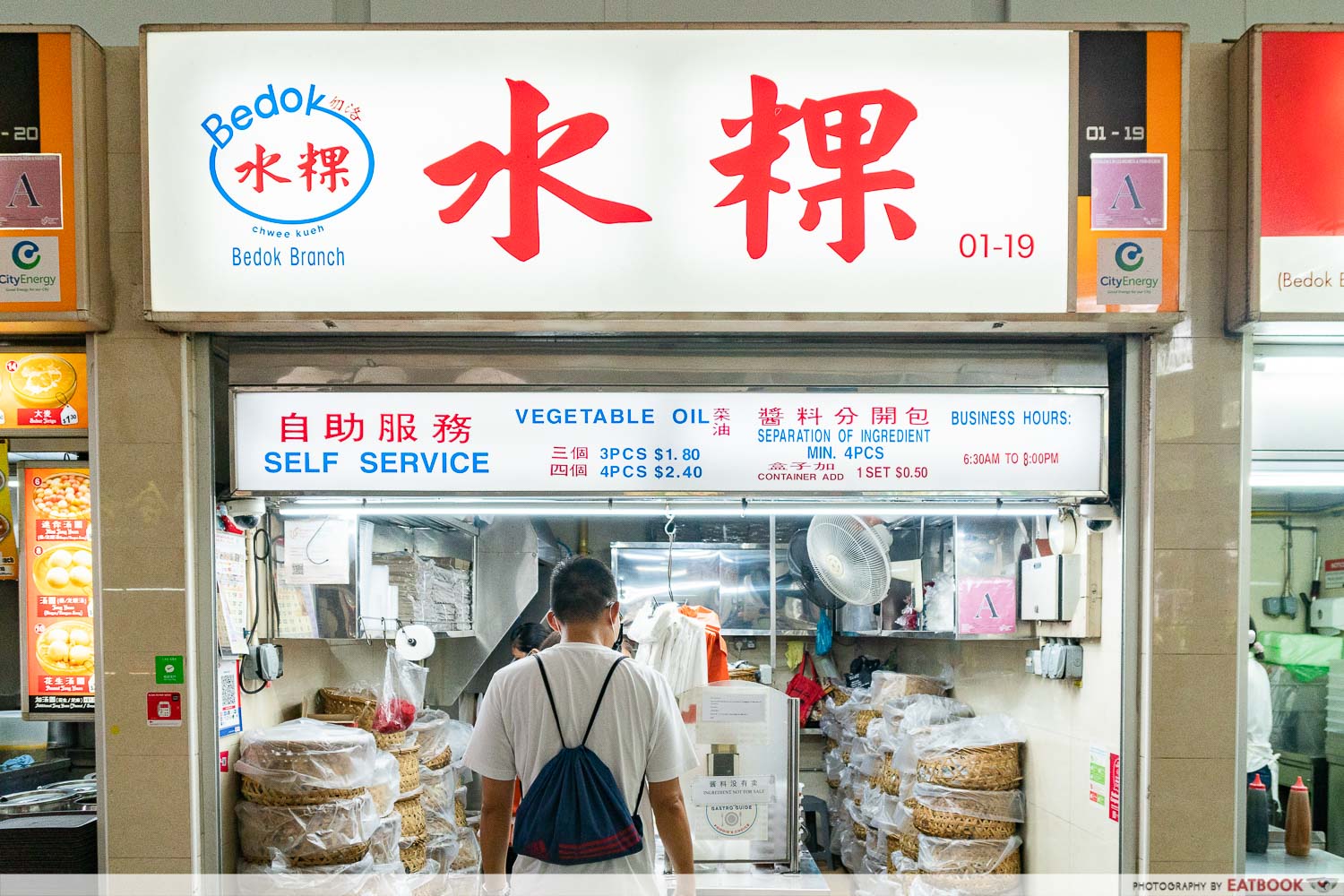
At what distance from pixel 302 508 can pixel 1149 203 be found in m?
3.04

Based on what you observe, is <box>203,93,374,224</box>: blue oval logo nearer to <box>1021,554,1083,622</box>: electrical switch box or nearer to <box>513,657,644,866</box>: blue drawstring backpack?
<box>513,657,644,866</box>: blue drawstring backpack

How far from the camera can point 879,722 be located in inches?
199

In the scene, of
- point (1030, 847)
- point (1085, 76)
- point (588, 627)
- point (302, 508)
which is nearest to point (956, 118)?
point (1085, 76)

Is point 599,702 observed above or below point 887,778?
above

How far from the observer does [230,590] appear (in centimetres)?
321

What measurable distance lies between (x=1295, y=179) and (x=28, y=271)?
12.8 feet

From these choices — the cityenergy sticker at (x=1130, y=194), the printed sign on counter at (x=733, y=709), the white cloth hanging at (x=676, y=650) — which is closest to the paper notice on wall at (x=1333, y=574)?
the cityenergy sticker at (x=1130, y=194)

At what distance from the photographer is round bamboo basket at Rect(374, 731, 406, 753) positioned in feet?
13.9

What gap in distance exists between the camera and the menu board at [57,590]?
10.6 feet

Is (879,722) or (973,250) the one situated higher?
(973,250)

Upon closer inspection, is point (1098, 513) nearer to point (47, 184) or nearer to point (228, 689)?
point (228, 689)

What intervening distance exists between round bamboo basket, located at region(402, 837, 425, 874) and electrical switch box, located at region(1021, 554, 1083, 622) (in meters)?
2.77

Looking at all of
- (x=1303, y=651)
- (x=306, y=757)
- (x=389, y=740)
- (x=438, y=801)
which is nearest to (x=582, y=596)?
(x=306, y=757)

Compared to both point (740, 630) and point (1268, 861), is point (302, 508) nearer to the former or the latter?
point (740, 630)
